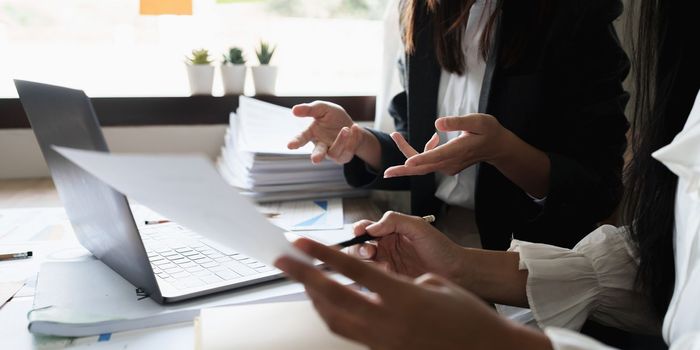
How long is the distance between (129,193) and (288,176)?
2.33ft

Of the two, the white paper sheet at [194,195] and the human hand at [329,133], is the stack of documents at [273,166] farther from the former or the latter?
the white paper sheet at [194,195]

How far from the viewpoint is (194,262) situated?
69cm

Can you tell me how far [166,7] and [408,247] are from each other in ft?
2.89

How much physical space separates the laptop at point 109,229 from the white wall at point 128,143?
2.05ft

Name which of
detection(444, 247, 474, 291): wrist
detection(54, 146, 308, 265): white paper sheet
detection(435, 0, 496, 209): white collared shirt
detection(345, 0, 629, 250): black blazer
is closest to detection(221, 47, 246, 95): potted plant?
detection(435, 0, 496, 209): white collared shirt

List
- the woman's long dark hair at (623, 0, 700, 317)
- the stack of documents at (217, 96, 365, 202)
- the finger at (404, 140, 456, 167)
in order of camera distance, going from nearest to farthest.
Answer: the woman's long dark hair at (623, 0, 700, 317) → the finger at (404, 140, 456, 167) → the stack of documents at (217, 96, 365, 202)

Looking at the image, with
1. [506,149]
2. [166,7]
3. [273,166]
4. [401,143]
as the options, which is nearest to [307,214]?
[273,166]

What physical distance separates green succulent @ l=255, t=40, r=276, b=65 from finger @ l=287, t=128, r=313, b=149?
487mm

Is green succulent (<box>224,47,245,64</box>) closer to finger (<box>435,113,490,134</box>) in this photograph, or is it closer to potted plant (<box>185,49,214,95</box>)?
potted plant (<box>185,49,214,95</box>)

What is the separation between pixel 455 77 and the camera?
1083 mm

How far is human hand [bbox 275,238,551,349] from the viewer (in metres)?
0.36

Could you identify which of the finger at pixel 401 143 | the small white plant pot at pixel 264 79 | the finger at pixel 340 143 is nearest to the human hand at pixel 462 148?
the finger at pixel 401 143

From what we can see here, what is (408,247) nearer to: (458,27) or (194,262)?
(194,262)

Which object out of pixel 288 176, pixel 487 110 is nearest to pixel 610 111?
pixel 487 110
